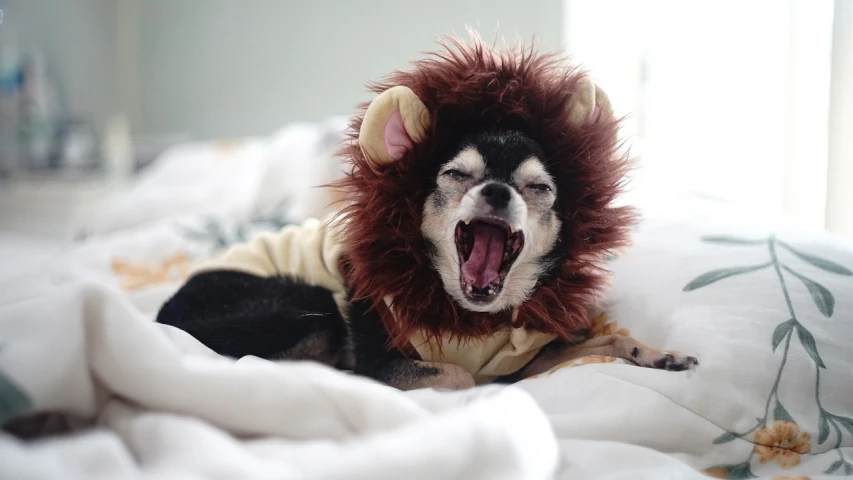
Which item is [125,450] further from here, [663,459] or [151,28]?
[151,28]

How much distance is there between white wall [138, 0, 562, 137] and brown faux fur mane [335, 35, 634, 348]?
1475 millimetres

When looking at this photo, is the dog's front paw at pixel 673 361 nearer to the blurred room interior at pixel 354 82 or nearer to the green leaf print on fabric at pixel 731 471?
the green leaf print on fabric at pixel 731 471

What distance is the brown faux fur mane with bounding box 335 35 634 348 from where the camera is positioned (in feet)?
2.12

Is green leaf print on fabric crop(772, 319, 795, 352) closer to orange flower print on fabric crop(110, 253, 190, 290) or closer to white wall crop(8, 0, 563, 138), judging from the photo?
orange flower print on fabric crop(110, 253, 190, 290)

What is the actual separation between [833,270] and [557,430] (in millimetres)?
368

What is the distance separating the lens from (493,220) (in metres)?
0.63

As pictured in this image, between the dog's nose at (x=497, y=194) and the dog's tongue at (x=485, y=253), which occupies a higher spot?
the dog's nose at (x=497, y=194)

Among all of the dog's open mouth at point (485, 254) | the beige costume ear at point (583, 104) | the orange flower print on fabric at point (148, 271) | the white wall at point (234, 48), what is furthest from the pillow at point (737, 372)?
the white wall at point (234, 48)

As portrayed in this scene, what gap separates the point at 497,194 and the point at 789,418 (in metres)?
0.35

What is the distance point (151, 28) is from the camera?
2.87 m

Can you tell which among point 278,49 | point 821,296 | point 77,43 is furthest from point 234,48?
point 821,296

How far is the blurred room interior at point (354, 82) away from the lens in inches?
37.1

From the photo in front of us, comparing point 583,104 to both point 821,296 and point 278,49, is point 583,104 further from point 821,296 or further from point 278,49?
point 278,49

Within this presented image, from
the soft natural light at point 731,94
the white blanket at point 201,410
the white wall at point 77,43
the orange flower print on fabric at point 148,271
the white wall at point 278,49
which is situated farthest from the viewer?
the white wall at point 77,43
